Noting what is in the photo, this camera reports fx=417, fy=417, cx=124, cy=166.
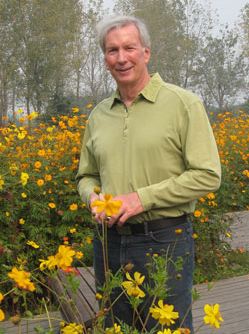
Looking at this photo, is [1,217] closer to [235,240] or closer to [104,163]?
[104,163]

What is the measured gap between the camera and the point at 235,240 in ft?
17.4

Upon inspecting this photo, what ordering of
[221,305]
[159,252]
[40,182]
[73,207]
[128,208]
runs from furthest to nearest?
[73,207]
[40,182]
[221,305]
[159,252]
[128,208]

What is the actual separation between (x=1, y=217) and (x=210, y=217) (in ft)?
6.41

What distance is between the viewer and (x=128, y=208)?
142cm

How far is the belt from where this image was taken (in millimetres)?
1516

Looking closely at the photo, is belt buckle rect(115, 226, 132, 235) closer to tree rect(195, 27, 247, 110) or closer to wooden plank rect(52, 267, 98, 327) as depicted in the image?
wooden plank rect(52, 267, 98, 327)

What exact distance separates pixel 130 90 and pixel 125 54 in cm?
15

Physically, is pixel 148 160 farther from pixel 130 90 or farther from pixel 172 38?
pixel 172 38

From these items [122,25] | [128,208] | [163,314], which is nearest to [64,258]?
[163,314]

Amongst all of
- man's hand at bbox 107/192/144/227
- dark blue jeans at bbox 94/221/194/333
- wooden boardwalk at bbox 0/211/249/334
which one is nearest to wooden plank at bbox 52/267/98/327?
wooden boardwalk at bbox 0/211/249/334

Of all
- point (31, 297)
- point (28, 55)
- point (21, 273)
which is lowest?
point (31, 297)

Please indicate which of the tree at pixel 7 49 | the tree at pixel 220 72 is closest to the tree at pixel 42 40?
the tree at pixel 7 49

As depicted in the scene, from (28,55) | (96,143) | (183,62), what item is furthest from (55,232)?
(183,62)

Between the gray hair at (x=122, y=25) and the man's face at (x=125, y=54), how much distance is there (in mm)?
16
